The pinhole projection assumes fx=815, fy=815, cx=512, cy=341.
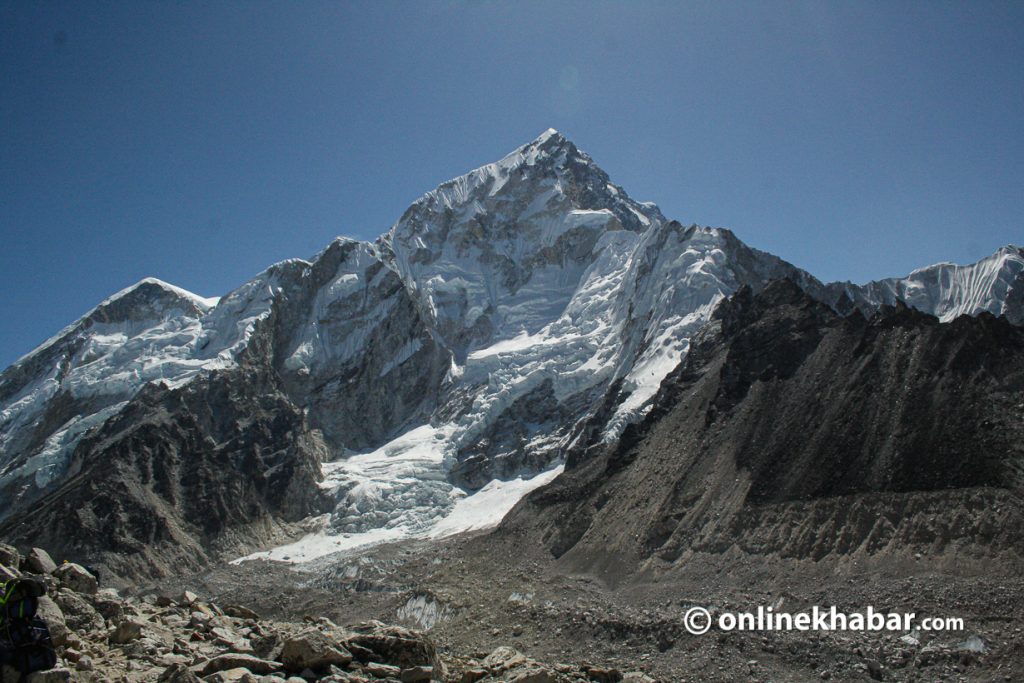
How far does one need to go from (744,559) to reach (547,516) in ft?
84.9

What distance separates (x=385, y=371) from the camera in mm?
152875

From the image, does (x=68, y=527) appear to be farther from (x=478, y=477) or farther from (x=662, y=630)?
(x=662, y=630)

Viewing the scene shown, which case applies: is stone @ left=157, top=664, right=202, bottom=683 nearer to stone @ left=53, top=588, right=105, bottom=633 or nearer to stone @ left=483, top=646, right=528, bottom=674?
stone @ left=53, top=588, right=105, bottom=633

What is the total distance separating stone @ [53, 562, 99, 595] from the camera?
19.9 meters

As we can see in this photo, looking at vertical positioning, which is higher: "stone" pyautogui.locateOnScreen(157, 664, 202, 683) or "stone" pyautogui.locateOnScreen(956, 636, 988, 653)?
"stone" pyautogui.locateOnScreen(157, 664, 202, 683)

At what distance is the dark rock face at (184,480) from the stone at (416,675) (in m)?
85.4

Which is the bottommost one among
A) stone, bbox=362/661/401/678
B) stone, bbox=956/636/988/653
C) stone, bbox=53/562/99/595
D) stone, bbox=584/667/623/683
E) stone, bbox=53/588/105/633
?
stone, bbox=956/636/988/653

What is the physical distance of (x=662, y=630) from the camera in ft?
128

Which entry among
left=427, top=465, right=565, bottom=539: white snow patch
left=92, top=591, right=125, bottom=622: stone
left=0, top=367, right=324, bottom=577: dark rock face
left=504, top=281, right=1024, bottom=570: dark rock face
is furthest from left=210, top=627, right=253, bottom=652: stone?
left=0, top=367, right=324, bottom=577: dark rock face

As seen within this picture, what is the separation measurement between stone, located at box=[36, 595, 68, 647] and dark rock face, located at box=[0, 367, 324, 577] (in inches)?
3251

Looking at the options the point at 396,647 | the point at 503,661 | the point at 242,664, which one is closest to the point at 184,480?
the point at 503,661

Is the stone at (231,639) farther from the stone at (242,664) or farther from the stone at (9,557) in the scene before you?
the stone at (9,557)

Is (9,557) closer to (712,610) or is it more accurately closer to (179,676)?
(179,676)

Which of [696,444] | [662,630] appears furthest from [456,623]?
[696,444]
